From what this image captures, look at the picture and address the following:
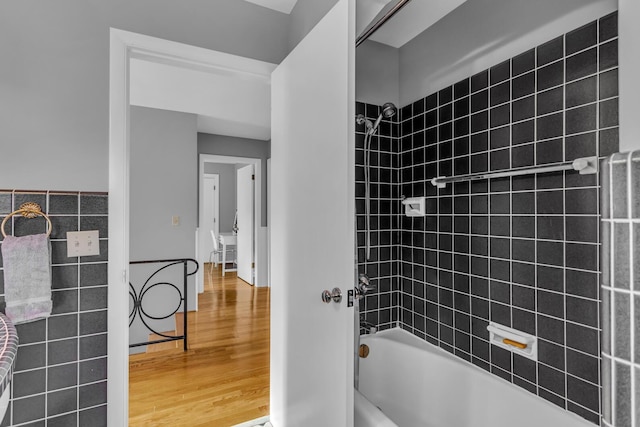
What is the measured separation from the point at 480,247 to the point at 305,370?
1.09 metres

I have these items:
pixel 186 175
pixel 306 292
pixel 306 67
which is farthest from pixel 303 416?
pixel 186 175

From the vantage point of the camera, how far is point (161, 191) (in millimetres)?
3443

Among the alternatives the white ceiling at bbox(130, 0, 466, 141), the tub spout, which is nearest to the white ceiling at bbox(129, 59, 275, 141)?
the white ceiling at bbox(130, 0, 466, 141)

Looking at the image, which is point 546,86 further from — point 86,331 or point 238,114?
point 238,114

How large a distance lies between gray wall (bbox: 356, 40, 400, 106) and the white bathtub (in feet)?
5.09

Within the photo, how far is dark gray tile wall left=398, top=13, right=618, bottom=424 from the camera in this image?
4.02 feet

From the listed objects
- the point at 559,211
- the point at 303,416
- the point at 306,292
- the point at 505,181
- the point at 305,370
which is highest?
the point at 505,181

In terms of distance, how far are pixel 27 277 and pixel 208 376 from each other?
1569 mm

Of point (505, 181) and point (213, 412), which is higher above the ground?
point (505, 181)

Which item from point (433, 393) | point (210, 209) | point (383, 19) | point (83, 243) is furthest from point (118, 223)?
point (210, 209)

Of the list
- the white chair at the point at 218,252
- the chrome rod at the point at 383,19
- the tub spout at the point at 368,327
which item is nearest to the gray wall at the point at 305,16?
the chrome rod at the point at 383,19

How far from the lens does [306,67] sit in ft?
4.58

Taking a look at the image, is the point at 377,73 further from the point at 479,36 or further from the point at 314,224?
the point at 314,224

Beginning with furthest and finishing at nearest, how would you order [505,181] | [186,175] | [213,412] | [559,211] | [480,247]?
[186,175] → [213,412] → [480,247] → [505,181] → [559,211]
